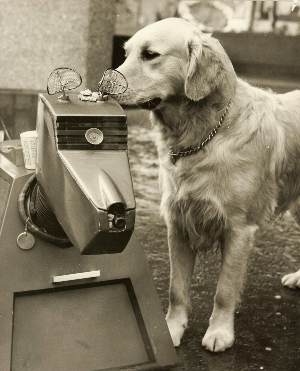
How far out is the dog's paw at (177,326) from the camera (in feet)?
10.3

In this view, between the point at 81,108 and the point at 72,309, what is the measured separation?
803 millimetres

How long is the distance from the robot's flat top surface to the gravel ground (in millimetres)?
1270

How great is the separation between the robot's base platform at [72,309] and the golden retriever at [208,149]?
56 centimetres

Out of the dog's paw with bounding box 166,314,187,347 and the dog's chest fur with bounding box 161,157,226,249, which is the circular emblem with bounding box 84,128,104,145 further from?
the dog's paw with bounding box 166,314,187,347

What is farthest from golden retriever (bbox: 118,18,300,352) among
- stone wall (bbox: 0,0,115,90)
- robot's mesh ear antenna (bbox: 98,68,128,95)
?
stone wall (bbox: 0,0,115,90)

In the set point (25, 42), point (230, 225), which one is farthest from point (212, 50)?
point (25, 42)

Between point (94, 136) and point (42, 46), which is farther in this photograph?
point (42, 46)

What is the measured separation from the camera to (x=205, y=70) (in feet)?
9.57

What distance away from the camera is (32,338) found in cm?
242

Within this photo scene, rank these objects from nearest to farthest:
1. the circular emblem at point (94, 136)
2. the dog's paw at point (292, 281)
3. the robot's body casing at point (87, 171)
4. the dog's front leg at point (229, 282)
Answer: the robot's body casing at point (87, 171) < the circular emblem at point (94, 136) < the dog's front leg at point (229, 282) < the dog's paw at point (292, 281)

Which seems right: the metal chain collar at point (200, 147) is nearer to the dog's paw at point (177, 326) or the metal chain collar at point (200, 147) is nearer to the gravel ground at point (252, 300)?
the gravel ground at point (252, 300)

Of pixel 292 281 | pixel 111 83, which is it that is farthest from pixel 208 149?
pixel 292 281

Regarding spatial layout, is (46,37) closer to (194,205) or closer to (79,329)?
(194,205)

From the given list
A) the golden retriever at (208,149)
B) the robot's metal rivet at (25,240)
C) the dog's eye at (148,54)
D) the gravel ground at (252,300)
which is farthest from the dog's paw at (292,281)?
the robot's metal rivet at (25,240)
